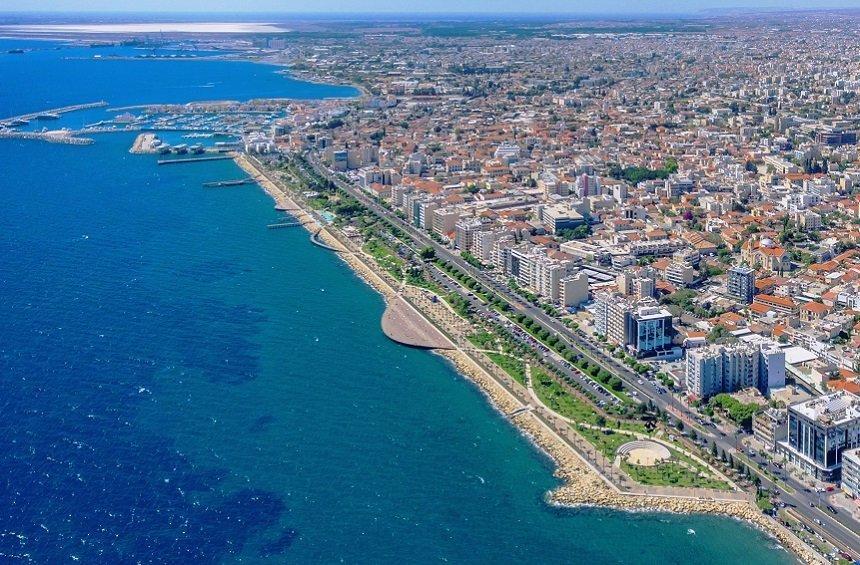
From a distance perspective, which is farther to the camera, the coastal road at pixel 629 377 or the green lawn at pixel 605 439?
the green lawn at pixel 605 439

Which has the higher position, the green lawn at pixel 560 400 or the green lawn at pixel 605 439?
the green lawn at pixel 560 400

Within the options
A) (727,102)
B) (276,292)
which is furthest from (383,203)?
(727,102)

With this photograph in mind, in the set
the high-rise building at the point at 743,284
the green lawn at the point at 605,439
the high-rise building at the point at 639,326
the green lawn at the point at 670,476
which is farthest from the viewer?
the high-rise building at the point at 743,284

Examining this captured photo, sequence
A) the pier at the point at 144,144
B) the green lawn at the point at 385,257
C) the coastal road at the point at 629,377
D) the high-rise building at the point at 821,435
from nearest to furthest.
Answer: the coastal road at the point at 629,377
the high-rise building at the point at 821,435
the green lawn at the point at 385,257
the pier at the point at 144,144

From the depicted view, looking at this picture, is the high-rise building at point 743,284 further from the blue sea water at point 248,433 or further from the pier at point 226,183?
the pier at point 226,183

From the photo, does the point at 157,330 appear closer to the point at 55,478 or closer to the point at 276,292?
the point at 276,292

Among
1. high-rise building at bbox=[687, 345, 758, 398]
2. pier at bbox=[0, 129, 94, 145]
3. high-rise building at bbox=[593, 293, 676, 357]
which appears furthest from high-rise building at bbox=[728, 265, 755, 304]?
pier at bbox=[0, 129, 94, 145]

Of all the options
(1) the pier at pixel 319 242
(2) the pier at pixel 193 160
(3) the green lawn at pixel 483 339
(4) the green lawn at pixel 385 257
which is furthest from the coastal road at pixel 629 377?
(2) the pier at pixel 193 160

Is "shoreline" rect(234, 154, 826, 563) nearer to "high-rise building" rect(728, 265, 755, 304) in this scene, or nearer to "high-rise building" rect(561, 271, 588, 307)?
"high-rise building" rect(561, 271, 588, 307)
